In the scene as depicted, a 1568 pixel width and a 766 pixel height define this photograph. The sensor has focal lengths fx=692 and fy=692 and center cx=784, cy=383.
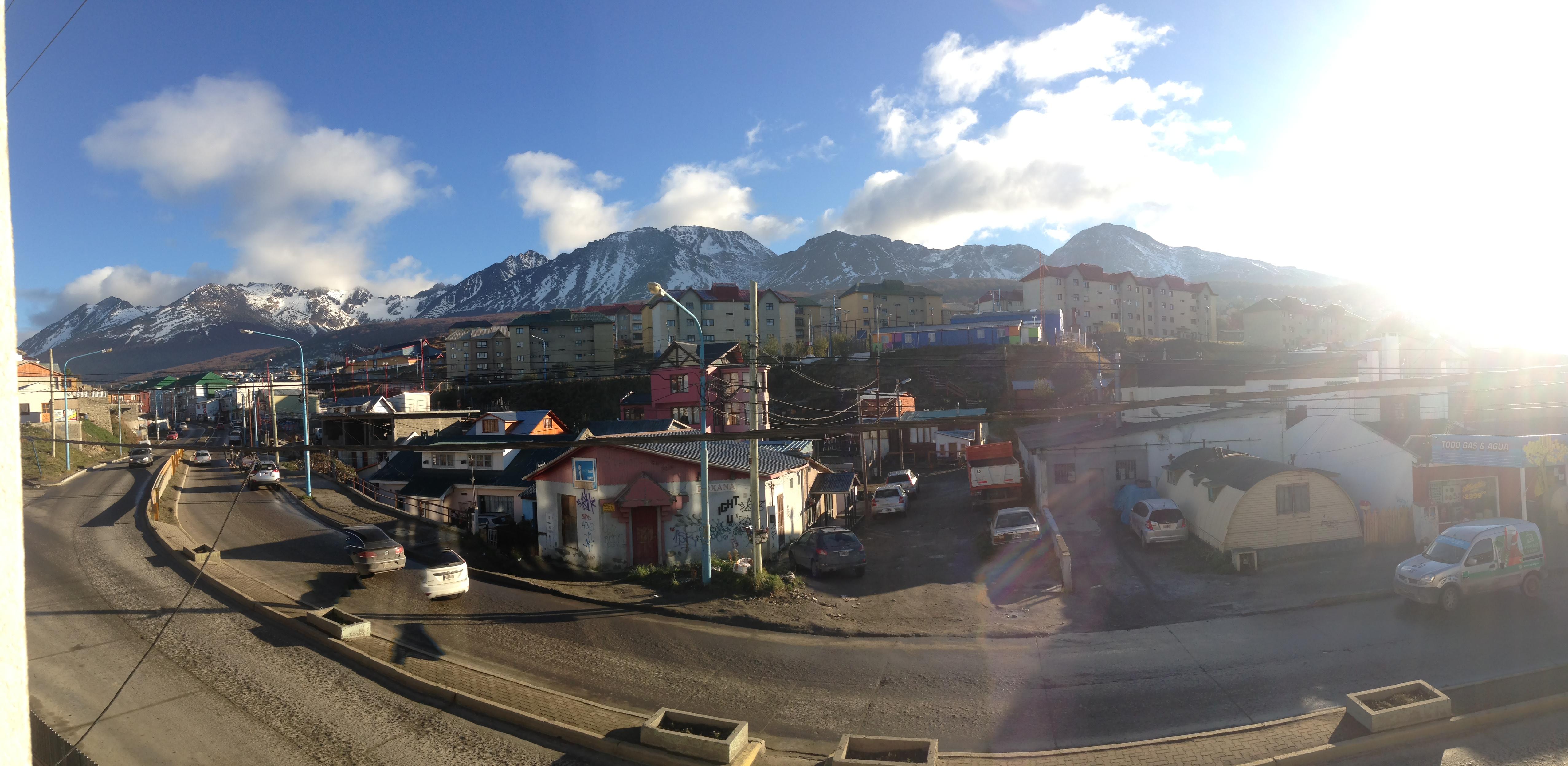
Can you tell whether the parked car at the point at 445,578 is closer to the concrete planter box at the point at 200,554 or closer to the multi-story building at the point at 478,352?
the concrete planter box at the point at 200,554

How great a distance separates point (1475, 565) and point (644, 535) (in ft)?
63.9

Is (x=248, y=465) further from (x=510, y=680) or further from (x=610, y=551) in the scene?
(x=510, y=680)

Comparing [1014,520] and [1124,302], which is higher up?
[1124,302]

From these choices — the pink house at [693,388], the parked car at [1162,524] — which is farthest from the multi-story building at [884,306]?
the parked car at [1162,524]

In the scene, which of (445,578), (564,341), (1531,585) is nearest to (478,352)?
(564,341)

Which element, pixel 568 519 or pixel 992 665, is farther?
pixel 568 519

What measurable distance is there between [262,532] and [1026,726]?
2621 centimetres

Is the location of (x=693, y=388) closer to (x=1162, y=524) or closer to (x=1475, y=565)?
(x=1162, y=524)

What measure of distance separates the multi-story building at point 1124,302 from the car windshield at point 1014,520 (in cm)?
7513

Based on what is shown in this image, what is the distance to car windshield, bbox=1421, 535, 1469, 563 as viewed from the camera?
46.5 feet

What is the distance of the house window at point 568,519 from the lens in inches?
839

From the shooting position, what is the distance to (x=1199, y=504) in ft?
74.1

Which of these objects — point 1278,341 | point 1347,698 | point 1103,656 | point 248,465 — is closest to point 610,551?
point 1103,656

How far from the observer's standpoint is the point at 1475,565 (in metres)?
14.1
